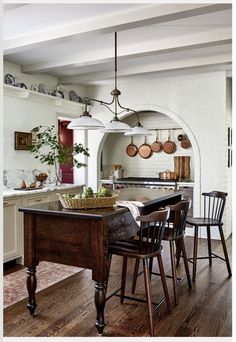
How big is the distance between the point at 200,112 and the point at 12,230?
386 centimetres

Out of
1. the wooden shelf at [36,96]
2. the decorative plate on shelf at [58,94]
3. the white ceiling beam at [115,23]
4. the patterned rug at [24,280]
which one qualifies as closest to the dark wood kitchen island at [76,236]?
the patterned rug at [24,280]

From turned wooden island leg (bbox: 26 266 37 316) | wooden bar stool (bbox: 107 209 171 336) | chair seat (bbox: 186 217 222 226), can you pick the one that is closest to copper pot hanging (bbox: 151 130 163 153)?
chair seat (bbox: 186 217 222 226)

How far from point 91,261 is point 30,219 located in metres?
0.71

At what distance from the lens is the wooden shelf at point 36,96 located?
509 centimetres

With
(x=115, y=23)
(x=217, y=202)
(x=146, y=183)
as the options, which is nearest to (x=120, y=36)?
(x=115, y=23)

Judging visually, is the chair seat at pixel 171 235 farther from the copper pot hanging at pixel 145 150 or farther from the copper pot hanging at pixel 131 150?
the copper pot hanging at pixel 131 150

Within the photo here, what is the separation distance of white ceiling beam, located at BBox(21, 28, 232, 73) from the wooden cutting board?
2.72 m

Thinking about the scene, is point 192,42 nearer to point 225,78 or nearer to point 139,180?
point 225,78

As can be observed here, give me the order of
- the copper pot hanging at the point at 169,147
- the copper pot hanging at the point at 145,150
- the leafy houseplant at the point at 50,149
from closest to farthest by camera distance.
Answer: the leafy houseplant at the point at 50,149
the copper pot hanging at the point at 169,147
the copper pot hanging at the point at 145,150

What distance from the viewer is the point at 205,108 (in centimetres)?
614

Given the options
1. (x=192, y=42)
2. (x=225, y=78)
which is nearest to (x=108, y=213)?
(x=192, y=42)

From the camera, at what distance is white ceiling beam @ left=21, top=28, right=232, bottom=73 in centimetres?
412

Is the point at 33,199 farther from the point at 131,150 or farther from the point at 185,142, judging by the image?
the point at 185,142

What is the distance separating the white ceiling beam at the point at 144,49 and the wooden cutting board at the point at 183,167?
8.92ft
